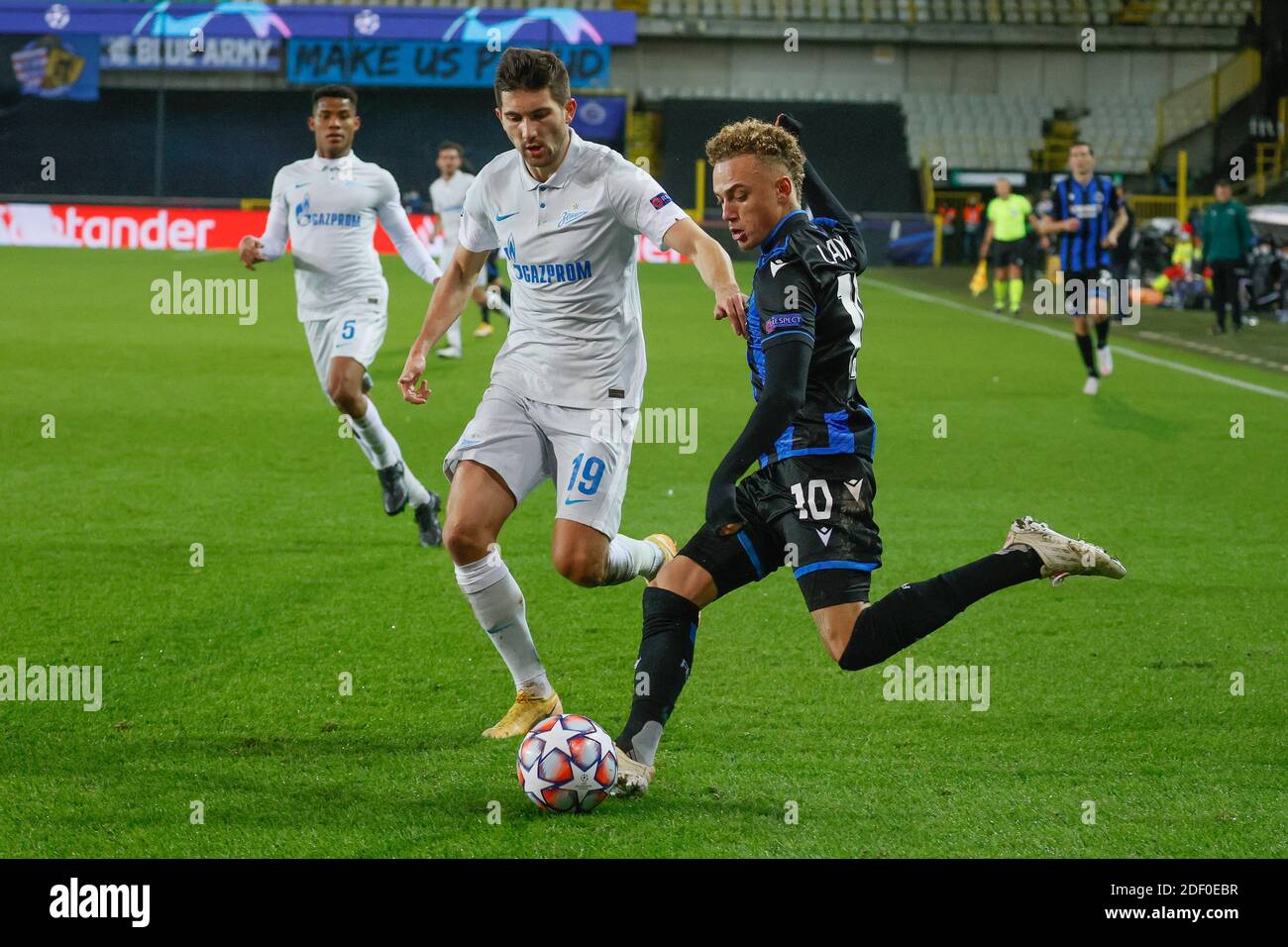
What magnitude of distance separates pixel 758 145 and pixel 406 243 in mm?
4520

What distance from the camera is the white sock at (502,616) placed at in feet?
16.8

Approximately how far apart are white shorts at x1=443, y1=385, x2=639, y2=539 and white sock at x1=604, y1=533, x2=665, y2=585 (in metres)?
0.15

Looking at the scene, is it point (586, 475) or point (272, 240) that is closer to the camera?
point (586, 475)

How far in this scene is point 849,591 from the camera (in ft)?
14.6

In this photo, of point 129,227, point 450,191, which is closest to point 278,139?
point 129,227

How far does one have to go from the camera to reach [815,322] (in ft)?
14.2

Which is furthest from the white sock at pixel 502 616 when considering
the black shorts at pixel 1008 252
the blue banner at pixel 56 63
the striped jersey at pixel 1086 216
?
the blue banner at pixel 56 63

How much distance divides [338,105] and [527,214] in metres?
3.81

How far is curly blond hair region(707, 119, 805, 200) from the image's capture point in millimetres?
4324

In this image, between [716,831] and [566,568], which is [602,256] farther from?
[716,831]

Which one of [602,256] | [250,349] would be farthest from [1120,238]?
[602,256]

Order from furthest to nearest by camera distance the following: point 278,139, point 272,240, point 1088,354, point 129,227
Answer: point 278,139 → point 129,227 → point 1088,354 → point 272,240

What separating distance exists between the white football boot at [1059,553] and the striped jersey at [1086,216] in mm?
10265
